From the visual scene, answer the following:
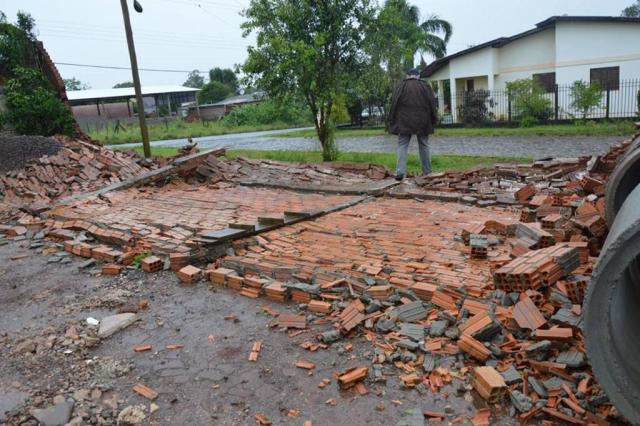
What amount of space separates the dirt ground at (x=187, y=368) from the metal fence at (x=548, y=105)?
19878 millimetres

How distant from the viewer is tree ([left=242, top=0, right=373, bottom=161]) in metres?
11.6

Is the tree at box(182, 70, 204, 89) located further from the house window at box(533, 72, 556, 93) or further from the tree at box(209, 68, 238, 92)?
the house window at box(533, 72, 556, 93)

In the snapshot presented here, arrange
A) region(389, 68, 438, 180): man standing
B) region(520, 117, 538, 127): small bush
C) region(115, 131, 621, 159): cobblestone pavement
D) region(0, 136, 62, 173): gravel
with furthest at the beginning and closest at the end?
region(520, 117, 538, 127): small bush, region(115, 131, 621, 159): cobblestone pavement, region(0, 136, 62, 173): gravel, region(389, 68, 438, 180): man standing

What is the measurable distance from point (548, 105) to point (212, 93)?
51.1 meters

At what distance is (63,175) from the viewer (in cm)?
1067

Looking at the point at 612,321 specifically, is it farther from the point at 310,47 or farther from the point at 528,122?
the point at 528,122

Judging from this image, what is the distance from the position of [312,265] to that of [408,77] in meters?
5.64

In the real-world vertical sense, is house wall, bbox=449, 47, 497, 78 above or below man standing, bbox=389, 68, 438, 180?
above

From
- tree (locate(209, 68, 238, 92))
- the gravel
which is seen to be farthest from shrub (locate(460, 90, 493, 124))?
tree (locate(209, 68, 238, 92))

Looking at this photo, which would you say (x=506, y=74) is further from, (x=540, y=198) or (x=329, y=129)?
(x=540, y=198)

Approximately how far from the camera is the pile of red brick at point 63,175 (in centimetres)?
968

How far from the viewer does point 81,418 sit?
9.15 ft

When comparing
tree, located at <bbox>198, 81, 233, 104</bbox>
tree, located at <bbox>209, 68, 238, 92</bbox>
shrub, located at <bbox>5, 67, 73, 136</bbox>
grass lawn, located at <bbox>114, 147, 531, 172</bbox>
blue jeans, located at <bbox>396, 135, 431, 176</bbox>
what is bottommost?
grass lawn, located at <bbox>114, 147, 531, 172</bbox>

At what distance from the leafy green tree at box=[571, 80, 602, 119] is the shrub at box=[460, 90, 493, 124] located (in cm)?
438
